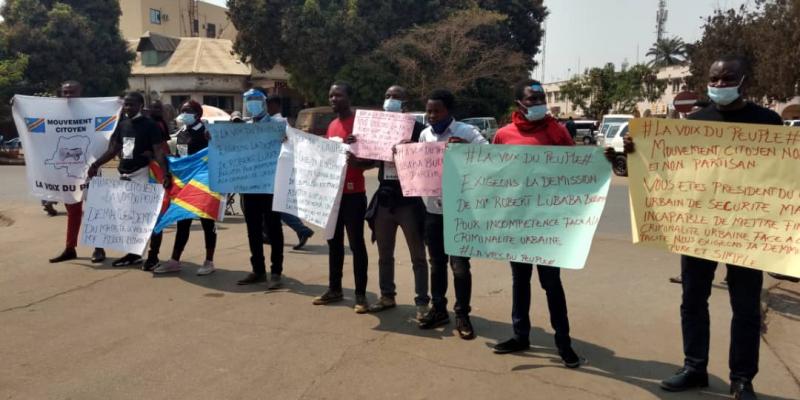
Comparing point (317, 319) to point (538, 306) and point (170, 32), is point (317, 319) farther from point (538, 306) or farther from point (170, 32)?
point (170, 32)

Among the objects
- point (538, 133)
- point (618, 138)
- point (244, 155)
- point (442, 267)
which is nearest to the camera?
point (538, 133)

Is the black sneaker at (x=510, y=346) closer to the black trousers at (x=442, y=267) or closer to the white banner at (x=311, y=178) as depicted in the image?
the black trousers at (x=442, y=267)

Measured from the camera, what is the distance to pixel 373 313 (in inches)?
206

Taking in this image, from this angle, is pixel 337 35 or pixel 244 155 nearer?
pixel 244 155

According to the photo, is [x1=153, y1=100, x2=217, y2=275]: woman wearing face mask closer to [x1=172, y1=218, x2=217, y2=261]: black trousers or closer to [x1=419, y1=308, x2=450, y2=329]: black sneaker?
[x1=172, y1=218, x2=217, y2=261]: black trousers

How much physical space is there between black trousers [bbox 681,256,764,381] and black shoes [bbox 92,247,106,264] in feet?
19.8

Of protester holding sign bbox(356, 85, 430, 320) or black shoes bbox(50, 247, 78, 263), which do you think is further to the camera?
black shoes bbox(50, 247, 78, 263)

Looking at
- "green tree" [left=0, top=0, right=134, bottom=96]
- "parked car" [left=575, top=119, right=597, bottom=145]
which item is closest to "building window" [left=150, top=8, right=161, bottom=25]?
"green tree" [left=0, top=0, right=134, bottom=96]

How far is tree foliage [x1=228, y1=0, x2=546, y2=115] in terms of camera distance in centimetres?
3130

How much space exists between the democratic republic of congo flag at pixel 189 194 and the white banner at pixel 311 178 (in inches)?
44.3

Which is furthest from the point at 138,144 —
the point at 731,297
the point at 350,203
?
A: the point at 731,297

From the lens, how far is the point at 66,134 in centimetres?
702

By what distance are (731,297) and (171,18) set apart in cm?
5760

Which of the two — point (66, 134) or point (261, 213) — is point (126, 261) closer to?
point (66, 134)
